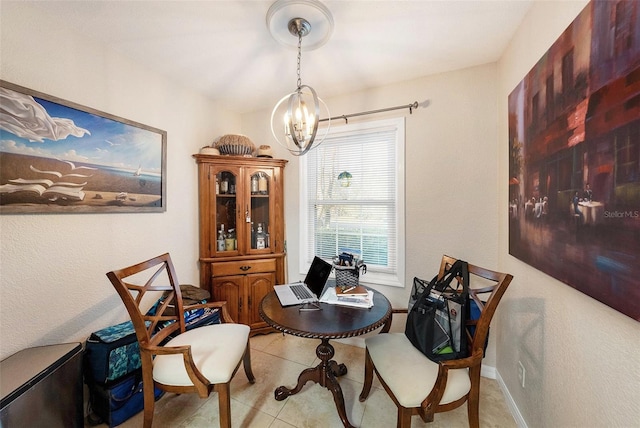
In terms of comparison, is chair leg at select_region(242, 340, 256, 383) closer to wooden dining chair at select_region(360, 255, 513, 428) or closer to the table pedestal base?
the table pedestal base

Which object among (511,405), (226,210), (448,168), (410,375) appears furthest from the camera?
(226,210)

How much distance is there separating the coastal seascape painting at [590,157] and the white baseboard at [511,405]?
1000mm

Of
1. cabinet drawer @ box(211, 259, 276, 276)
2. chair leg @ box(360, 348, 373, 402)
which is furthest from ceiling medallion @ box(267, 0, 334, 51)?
chair leg @ box(360, 348, 373, 402)

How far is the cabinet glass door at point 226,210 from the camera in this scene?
2527 mm

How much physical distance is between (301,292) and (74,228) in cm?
159

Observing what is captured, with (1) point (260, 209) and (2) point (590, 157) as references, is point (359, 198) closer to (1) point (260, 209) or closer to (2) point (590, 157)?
(1) point (260, 209)

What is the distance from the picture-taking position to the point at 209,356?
1400 mm

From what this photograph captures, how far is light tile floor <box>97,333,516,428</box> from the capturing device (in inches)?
60.3

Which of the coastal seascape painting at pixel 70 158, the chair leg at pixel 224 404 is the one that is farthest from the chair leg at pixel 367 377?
the coastal seascape painting at pixel 70 158

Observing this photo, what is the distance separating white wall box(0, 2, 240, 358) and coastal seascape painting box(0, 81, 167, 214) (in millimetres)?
73

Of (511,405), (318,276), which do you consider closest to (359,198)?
(318,276)

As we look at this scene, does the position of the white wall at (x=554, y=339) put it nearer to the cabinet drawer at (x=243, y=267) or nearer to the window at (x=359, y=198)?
the window at (x=359, y=198)

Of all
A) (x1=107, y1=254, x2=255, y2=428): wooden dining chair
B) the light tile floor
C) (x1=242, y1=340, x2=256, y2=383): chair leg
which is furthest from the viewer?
(x1=242, y1=340, x2=256, y2=383): chair leg

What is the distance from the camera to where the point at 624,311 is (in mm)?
783
